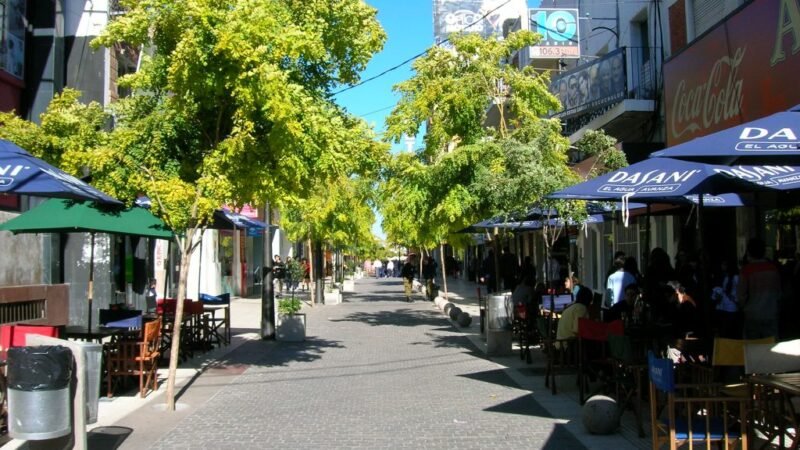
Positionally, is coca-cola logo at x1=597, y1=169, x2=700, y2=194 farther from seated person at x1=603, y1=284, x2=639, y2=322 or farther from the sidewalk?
seated person at x1=603, y1=284, x2=639, y2=322

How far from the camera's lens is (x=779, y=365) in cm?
577

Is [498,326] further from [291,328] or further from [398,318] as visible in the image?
[398,318]

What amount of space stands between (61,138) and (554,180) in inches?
276

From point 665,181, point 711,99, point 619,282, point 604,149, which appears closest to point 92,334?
point 665,181

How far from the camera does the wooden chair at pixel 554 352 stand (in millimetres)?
9656

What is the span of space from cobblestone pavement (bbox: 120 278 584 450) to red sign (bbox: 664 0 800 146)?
5.32 meters

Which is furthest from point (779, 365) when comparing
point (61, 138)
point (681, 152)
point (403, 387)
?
point (61, 138)

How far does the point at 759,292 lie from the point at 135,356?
747cm

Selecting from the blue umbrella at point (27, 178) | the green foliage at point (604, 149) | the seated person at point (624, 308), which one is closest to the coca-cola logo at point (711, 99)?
the green foliage at point (604, 149)

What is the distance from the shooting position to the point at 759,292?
26.8ft

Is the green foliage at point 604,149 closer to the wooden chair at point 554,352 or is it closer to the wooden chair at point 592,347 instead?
the wooden chair at point 554,352

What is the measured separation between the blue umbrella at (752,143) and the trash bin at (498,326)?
7.75 meters

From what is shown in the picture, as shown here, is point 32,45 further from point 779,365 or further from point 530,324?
point 779,365

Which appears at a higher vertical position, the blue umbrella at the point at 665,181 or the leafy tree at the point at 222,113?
the leafy tree at the point at 222,113
